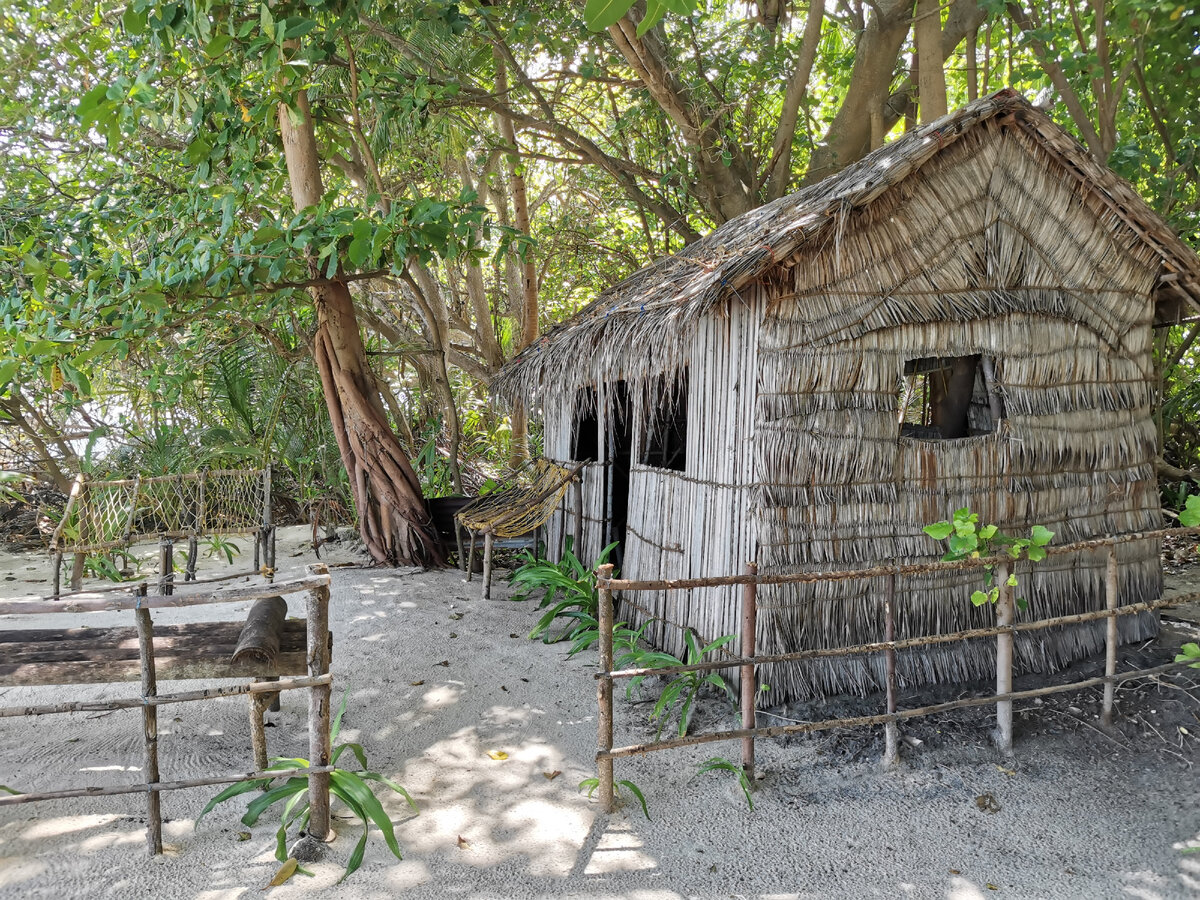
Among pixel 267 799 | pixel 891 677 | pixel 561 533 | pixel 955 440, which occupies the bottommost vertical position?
pixel 267 799

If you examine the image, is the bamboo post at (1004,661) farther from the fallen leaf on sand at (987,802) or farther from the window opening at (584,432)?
the window opening at (584,432)

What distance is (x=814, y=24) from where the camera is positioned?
20.6ft

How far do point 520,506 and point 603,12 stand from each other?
18.6 feet

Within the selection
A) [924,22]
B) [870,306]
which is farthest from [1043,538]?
[924,22]

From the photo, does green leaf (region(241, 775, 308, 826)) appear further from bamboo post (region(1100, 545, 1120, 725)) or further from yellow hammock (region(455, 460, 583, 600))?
bamboo post (region(1100, 545, 1120, 725))

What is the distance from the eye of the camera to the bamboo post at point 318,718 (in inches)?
113

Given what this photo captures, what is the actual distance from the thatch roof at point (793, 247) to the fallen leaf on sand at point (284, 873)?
109 inches

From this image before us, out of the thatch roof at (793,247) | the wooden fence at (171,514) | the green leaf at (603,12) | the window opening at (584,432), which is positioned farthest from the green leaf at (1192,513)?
the wooden fence at (171,514)

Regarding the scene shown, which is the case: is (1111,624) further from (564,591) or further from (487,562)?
(487,562)

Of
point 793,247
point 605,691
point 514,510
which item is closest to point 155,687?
point 605,691

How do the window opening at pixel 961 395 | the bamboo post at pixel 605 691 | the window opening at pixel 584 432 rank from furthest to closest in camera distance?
the window opening at pixel 584 432
the window opening at pixel 961 395
the bamboo post at pixel 605 691

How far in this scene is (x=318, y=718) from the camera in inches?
113

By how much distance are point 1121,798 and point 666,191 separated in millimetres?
6747

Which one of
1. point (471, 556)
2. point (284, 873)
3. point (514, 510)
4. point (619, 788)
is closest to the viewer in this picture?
point (284, 873)
